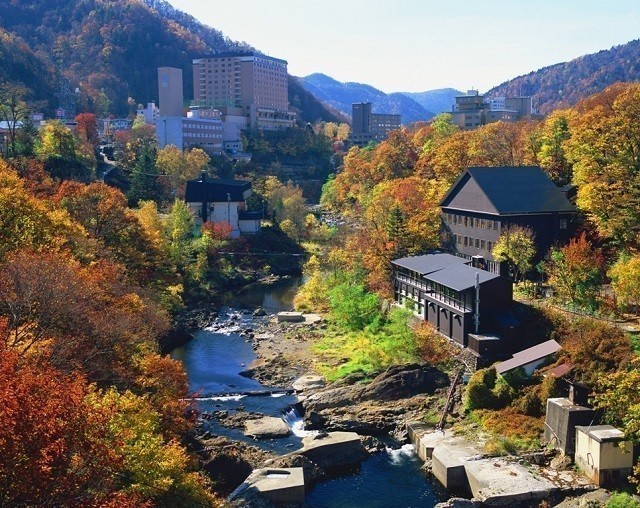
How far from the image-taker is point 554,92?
553 feet

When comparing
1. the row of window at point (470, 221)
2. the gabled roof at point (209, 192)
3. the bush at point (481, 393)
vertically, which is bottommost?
the bush at point (481, 393)

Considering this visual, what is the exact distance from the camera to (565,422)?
19.6 meters

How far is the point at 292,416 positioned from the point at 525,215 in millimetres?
16154

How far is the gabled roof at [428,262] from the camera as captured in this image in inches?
1246

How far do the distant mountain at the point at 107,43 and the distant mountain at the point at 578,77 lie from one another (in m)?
82.9

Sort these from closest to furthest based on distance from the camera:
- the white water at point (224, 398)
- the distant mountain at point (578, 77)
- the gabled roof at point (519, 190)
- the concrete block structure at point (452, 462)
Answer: the concrete block structure at point (452, 462), the white water at point (224, 398), the gabled roof at point (519, 190), the distant mountain at point (578, 77)

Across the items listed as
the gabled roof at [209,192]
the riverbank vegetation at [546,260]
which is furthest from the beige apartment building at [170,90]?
the riverbank vegetation at [546,260]

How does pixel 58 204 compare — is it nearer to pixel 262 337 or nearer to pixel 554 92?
pixel 262 337

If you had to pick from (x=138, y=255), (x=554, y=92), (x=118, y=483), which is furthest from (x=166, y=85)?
(x=554, y=92)

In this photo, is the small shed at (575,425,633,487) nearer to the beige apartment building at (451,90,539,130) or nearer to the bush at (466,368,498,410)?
the bush at (466,368,498,410)

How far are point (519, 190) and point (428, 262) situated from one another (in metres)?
6.32

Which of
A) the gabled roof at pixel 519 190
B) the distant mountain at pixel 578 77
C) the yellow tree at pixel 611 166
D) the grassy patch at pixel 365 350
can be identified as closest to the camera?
the grassy patch at pixel 365 350

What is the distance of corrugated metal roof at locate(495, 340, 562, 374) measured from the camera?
2331cm

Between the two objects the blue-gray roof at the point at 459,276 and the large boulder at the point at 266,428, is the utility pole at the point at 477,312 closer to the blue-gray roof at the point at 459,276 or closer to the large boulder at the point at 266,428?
the blue-gray roof at the point at 459,276
